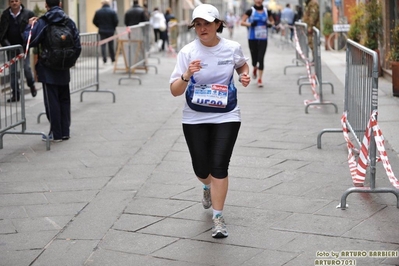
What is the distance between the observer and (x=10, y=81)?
9.18 meters

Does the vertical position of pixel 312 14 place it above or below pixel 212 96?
above

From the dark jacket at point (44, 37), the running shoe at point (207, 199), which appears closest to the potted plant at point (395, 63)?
the dark jacket at point (44, 37)

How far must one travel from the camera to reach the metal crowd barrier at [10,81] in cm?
882

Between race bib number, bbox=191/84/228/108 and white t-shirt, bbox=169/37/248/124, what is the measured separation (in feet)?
0.16

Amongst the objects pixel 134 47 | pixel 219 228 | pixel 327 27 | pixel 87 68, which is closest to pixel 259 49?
pixel 87 68

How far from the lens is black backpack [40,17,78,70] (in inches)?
352

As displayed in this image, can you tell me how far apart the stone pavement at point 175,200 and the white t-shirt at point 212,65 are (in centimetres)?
77

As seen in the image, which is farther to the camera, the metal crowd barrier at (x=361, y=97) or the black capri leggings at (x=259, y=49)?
the black capri leggings at (x=259, y=49)

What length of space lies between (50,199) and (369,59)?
2809 millimetres

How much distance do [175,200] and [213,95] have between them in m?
1.25

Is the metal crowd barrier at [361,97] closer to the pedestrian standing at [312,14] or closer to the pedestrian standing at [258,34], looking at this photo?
the pedestrian standing at [258,34]

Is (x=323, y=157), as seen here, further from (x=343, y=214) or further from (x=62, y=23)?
(x=62, y=23)

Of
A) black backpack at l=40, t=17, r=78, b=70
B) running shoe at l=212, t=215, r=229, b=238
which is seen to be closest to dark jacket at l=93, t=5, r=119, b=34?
black backpack at l=40, t=17, r=78, b=70

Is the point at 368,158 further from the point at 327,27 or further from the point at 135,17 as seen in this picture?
the point at 327,27
